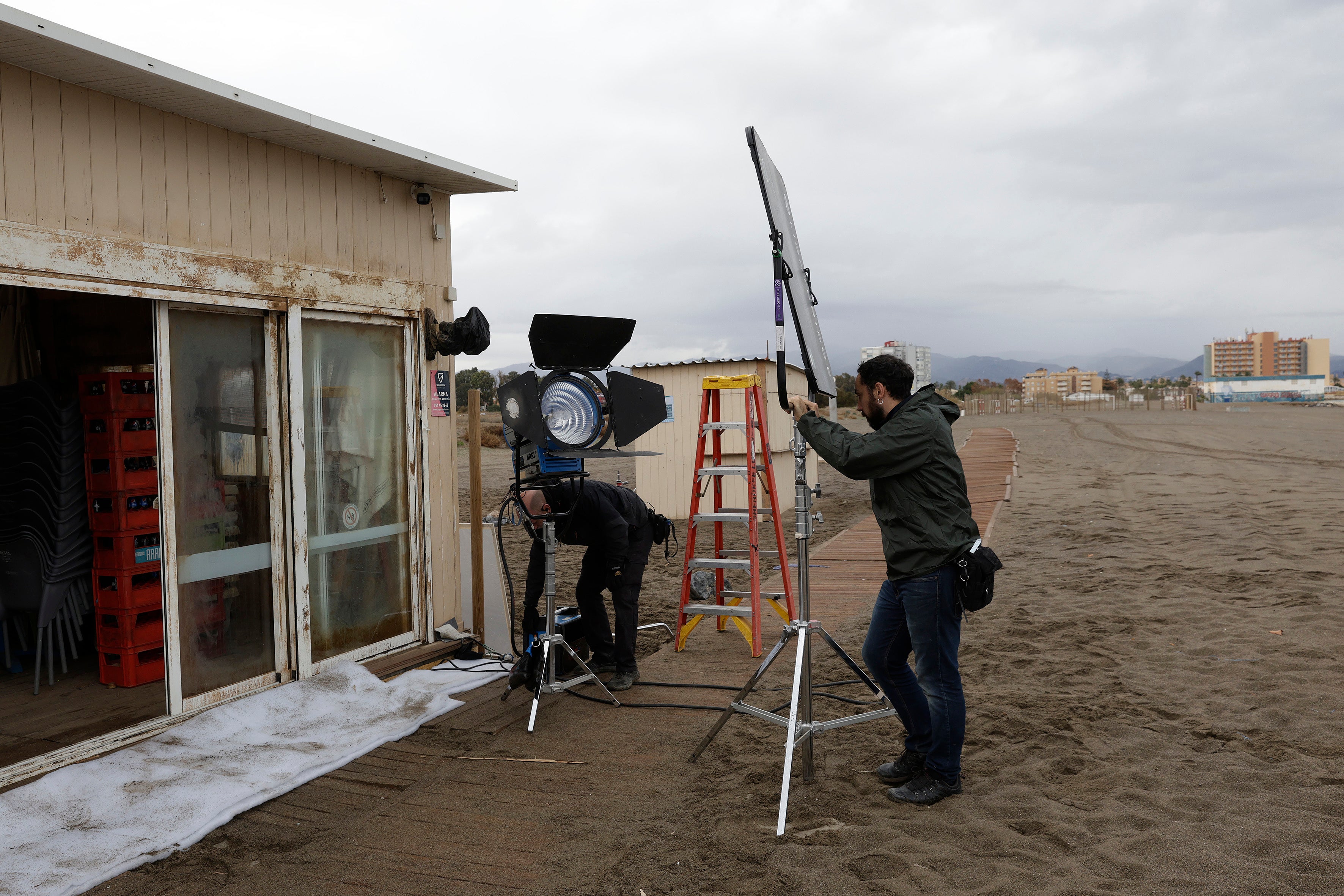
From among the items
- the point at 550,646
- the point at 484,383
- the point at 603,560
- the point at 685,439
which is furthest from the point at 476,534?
the point at 484,383

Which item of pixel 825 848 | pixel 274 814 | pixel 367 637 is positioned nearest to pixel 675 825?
pixel 825 848

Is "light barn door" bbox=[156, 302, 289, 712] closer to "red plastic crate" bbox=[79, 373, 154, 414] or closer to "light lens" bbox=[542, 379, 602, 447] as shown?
"red plastic crate" bbox=[79, 373, 154, 414]

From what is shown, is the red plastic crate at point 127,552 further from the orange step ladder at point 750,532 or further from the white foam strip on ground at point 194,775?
the orange step ladder at point 750,532

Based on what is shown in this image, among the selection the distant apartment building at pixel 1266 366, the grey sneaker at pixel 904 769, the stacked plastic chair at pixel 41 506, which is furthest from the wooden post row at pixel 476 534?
the distant apartment building at pixel 1266 366

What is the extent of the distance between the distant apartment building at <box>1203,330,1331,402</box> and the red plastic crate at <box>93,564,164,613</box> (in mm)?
106169

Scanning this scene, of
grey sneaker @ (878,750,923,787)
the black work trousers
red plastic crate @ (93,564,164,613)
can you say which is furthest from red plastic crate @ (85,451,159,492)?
grey sneaker @ (878,750,923,787)

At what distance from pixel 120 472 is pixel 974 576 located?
4998 millimetres

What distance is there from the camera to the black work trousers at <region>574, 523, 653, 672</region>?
17.7ft

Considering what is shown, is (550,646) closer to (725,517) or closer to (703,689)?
(703,689)

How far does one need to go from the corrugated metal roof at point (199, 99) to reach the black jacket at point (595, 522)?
2.34m

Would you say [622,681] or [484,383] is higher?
[484,383]

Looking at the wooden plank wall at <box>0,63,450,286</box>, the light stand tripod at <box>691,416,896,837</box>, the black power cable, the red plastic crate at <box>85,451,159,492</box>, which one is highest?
A: the wooden plank wall at <box>0,63,450,286</box>

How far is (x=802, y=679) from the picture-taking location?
3.92m

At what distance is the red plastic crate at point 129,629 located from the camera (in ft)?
17.9
